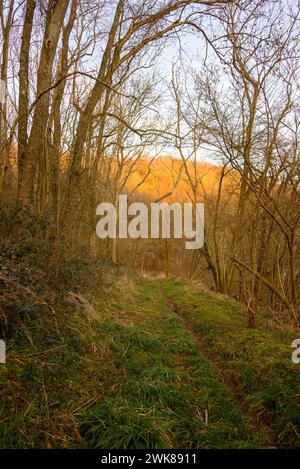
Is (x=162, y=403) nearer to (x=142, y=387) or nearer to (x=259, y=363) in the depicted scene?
(x=142, y=387)

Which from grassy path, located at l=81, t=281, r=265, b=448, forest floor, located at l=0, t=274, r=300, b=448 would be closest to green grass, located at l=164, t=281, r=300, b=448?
forest floor, located at l=0, t=274, r=300, b=448

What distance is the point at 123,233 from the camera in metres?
24.5

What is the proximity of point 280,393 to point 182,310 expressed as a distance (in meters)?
4.74

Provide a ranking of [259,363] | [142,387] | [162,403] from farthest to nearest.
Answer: [259,363] < [142,387] < [162,403]

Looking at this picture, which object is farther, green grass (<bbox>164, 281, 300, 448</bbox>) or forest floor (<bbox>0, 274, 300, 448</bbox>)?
green grass (<bbox>164, 281, 300, 448</bbox>)

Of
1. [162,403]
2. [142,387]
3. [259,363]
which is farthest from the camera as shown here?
[259,363]

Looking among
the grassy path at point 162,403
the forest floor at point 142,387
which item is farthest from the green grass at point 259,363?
the grassy path at point 162,403

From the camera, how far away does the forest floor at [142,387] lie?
2.99 metres

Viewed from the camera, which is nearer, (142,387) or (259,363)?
(142,387)

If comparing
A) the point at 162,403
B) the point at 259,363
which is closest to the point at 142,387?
the point at 162,403

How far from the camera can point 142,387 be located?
373cm

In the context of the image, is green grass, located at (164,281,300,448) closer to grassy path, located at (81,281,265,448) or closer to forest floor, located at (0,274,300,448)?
forest floor, located at (0,274,300,448)

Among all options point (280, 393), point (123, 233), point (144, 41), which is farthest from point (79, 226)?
point (123, 233)

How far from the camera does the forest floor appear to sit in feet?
9.80
